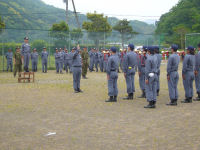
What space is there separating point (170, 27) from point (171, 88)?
6611 cm

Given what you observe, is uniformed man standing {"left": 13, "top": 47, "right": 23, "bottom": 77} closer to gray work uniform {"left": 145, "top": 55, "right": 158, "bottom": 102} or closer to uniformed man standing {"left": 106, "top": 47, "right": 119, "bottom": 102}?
uniformed man standing {"left": 106, "top": 47, "right": 119, "bottom": 102}

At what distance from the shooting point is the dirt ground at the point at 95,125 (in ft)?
20.2

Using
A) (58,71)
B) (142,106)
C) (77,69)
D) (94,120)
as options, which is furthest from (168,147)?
(58,71)

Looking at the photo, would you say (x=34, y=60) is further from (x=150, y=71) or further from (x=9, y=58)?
(x=150, y=71)

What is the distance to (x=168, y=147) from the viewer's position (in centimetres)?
592

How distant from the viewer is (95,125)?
304 inches

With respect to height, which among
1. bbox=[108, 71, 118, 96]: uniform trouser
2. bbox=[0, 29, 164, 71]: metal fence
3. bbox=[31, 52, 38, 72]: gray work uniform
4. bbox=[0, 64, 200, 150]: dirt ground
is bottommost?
bbox=[0, 64, 200, 150]: dirt ground

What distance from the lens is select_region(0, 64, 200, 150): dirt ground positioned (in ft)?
20.2

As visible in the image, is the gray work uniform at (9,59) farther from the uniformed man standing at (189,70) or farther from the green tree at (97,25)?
the green tree at (97,25)

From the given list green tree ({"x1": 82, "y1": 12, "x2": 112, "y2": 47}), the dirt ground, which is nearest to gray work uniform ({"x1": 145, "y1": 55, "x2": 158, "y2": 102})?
the dirt ground

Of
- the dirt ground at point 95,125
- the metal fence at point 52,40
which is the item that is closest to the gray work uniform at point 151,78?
the dirt ground at point 95,125

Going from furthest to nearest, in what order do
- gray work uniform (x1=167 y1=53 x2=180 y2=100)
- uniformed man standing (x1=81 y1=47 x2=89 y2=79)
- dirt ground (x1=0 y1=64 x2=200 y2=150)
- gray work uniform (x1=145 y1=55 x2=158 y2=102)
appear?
uniformed man standing (x1=81 y1=47 x2=89 y2=79) → gray work uniform (x1=167 y1=53 x2=180 y2=100) → gray work uniform (x1=145 y1=55 x2=158 y2=102) → dirt ground (x1=0 y1=64 x2=200 y2=150)

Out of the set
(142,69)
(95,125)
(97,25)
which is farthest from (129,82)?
(97,25)

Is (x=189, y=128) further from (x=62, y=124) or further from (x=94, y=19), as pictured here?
(x=94, y=19)
